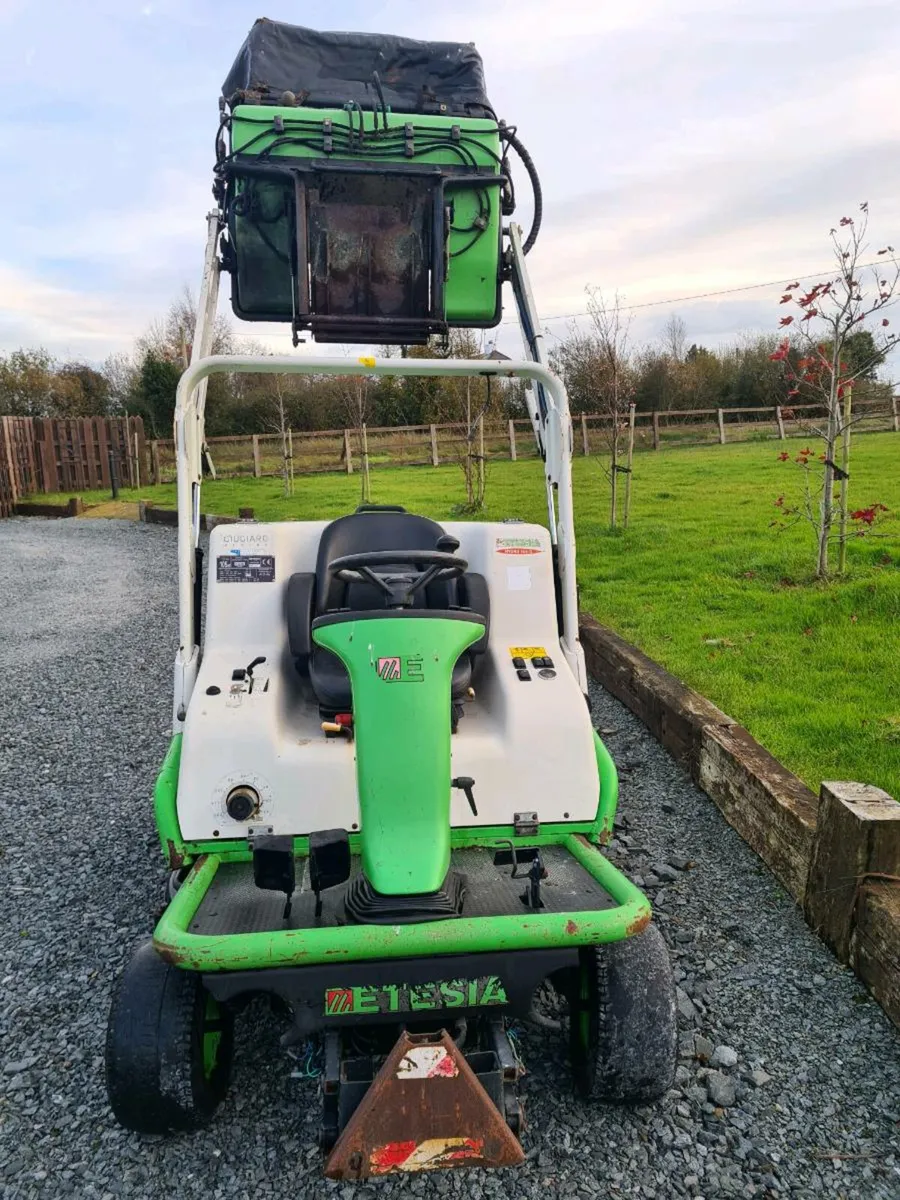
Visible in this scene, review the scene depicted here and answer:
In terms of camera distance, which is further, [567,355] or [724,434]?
[724,434]

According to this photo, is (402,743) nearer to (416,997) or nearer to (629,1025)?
(416,997)

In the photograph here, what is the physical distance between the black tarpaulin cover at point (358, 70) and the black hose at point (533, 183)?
1.04 ft

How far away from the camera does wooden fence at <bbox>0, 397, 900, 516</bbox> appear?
70.1 ft

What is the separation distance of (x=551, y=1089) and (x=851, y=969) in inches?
42.9

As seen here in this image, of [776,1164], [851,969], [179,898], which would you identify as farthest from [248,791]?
[851,969]

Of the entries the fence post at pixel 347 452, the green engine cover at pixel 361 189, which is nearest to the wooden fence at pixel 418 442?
the fence post at pixel 347 452

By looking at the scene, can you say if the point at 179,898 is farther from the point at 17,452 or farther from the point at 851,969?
the point at 17,452

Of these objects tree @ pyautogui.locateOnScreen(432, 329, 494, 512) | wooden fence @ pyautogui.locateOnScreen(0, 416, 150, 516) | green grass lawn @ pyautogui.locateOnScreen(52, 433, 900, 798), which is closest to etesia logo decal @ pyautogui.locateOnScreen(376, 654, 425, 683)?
green grass lawn @ pyautogui.locateOnScreen(52, 433, 900, 798)

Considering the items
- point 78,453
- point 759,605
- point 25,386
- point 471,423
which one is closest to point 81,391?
point 25,386

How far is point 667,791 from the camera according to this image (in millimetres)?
4402

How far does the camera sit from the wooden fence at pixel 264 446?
2136 cm

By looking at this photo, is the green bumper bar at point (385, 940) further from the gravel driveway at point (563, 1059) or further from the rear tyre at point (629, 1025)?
the gravel driveway at point (563, 1059)

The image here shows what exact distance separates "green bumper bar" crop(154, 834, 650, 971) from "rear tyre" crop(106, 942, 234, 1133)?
23 cm

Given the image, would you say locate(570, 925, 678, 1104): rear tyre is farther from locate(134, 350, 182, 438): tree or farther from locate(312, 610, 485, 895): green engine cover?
locate(134, 350, 182, 438): tree
